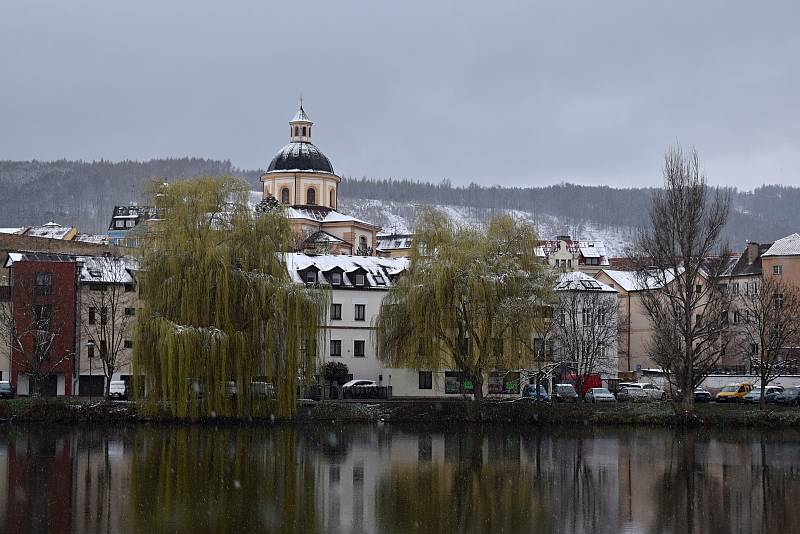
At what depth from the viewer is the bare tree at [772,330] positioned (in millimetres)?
62666

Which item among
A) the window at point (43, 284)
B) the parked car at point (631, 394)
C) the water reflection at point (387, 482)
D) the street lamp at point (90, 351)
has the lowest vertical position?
the water reflection at point (387, 482)

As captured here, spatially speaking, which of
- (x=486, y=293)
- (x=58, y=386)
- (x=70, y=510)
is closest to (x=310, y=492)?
(x=70, y=510)

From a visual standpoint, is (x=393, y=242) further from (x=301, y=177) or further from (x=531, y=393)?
(x=531, y=393)

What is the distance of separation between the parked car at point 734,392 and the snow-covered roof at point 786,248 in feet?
74.1

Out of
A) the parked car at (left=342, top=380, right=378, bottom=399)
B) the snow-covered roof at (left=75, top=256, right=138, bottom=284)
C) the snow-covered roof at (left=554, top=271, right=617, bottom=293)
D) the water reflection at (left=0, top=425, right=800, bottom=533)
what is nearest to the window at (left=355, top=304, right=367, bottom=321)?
the parked car at (left=342, top=380, right=378, bottom=399)

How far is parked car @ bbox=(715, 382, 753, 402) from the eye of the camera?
232ft

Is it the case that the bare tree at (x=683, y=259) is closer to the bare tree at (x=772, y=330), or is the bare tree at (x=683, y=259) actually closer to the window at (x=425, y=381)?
the bare tree at (x=772, y=330)

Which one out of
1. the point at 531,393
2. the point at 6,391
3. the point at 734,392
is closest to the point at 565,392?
the point at 531,393

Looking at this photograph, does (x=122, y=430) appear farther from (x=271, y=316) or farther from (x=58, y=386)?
(x=58, y=386)

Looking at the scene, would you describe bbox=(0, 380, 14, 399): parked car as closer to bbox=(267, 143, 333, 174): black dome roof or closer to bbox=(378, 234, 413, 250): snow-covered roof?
bbox=(267, 143, 333, 174): black dome roof

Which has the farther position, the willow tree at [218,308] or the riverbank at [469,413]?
the riverbank at [469,413]

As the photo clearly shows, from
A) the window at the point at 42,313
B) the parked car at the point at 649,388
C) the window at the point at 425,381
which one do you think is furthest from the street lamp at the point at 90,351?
the parked car at the point at 649,388

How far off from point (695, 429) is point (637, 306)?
35.8 meters

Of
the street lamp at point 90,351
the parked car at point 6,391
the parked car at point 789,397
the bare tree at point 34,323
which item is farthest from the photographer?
the street lamp at point 90,351
